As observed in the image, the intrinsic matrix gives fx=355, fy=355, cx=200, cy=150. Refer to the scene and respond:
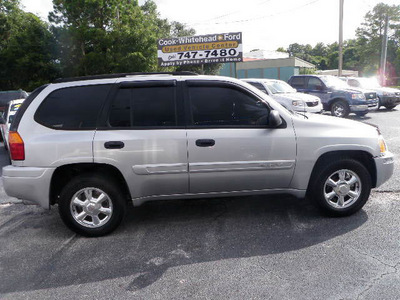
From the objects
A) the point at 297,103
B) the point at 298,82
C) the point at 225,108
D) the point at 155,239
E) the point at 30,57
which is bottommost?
the point at 155,239

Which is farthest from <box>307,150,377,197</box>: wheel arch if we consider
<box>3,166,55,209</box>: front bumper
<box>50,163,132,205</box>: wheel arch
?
<box>3,166,55,209</box>: front bumper

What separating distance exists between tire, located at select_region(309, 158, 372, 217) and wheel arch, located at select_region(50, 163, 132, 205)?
2.21m

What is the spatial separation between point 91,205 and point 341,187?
286 cm

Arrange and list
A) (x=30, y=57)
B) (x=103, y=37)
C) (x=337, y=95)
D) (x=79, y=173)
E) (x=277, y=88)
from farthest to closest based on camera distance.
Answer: (x=30, y=57)
(x=103, y=37)
(x=337, y=95)
(x=277, y=88)
(x=79, y=173)

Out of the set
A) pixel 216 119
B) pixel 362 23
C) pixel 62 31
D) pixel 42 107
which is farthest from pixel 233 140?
pixel 362 23

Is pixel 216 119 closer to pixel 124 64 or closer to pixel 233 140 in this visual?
pixel 233 140

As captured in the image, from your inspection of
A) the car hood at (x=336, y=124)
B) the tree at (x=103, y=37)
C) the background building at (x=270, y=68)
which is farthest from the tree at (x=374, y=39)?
the car hood at (x=336, y=124)

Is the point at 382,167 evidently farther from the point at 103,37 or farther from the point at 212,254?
the point at 103,37

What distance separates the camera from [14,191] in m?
3.85

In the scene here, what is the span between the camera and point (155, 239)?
388cm

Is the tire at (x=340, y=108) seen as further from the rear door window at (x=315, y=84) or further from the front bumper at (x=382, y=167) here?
the front bumper at (x=382, y=167)

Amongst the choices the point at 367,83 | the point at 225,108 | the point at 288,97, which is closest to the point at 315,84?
the point at 288,97

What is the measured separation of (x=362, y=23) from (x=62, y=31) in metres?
53.1

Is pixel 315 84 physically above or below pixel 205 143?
above
